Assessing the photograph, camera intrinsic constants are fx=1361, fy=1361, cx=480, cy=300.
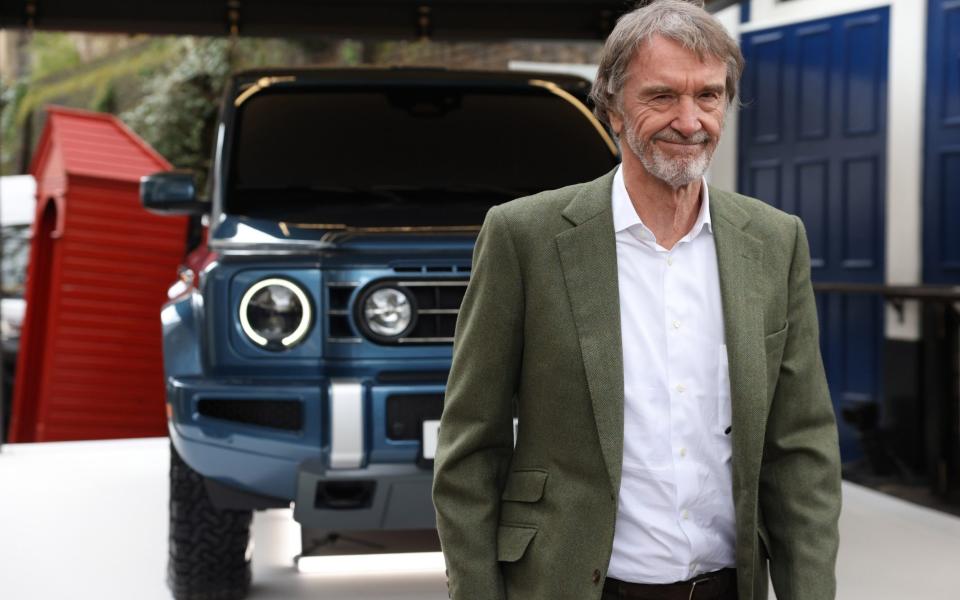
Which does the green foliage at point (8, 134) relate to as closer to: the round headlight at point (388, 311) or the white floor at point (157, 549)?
the white floor at point (157, 549)

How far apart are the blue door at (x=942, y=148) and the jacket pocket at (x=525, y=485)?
5735 mm

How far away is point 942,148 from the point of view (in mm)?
7324

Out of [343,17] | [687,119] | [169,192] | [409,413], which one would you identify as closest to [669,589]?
[687,119]

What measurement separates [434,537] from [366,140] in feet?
5.91

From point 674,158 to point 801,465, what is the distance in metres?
0.52

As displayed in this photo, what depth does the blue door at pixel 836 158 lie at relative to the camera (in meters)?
7.80

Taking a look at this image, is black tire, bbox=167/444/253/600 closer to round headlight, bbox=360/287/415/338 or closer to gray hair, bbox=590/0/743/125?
round headlight, bbox=360/287/415/338

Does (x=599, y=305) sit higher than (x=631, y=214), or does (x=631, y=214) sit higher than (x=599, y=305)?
(x=631, y=214)

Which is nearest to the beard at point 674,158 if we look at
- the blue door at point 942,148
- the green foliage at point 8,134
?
the blue door at point 942,148

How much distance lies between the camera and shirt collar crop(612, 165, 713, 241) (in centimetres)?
208

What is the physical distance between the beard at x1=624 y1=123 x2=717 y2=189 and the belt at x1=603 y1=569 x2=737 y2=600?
23.6 inches

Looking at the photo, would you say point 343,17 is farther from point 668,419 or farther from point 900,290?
point 668,419

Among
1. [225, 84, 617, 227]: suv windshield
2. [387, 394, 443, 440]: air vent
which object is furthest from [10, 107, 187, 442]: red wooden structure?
[387, 394, 443, 440]: air vent

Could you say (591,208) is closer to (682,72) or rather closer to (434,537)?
(682,72)
